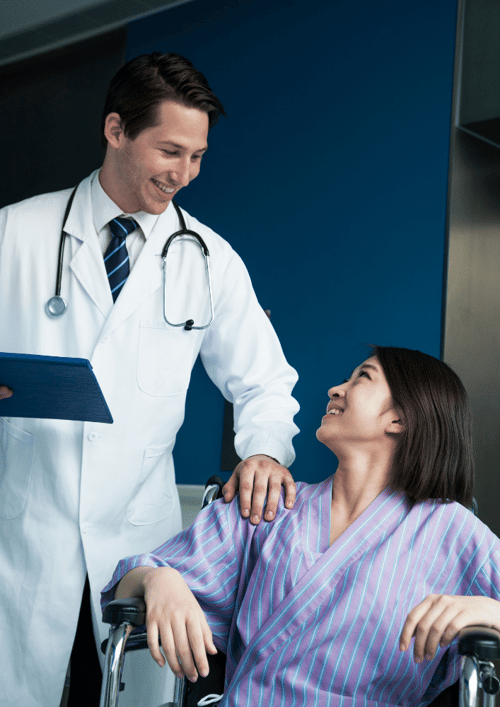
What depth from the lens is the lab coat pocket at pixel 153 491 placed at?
4.98 feet

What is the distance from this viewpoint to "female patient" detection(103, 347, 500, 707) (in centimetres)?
108

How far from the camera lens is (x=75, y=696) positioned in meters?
1.48

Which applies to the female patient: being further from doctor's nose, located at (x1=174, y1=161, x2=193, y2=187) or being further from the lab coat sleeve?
doctor's nose, located at (x1=174, y1=161, x2=193, y2=187)

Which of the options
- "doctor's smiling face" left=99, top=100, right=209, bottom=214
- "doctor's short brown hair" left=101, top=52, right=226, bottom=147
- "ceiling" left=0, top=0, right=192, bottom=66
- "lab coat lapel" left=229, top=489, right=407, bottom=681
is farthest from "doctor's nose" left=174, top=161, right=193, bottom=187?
"ceiling" left=0, top=0, right=192, bottom=66

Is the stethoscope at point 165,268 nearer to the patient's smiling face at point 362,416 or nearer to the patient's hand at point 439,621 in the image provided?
the patient's smiling face at point 362,416

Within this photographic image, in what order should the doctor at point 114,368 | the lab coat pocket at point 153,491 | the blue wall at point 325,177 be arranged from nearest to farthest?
the doctor at point 114,368, the lab coat pocket at point 153,491, the blue wall at point 325,177

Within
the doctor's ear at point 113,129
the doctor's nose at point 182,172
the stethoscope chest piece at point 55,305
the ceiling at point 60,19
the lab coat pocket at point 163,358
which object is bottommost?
the lab coat pocket at point 163,358

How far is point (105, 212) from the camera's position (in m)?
1.59

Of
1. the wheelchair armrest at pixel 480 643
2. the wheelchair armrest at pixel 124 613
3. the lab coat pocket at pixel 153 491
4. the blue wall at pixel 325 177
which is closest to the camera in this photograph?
the wheelchair armrest at pixel 480 643

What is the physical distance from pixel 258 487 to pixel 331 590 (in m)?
0.21

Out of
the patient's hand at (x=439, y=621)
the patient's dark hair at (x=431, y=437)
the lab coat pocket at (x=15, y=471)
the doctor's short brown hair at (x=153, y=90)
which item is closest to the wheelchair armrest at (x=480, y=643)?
the patient's hand at (x=439, y=621)

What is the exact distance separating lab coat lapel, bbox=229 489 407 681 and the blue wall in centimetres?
104

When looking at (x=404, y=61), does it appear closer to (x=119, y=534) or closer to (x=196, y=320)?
(x=196, y=320)

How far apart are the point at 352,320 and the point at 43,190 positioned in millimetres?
1923
